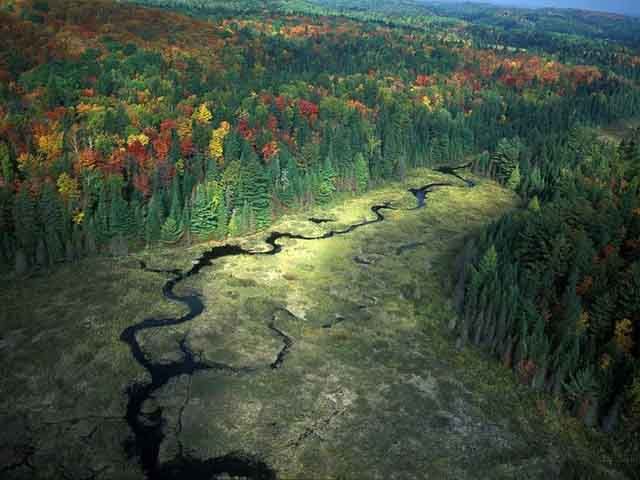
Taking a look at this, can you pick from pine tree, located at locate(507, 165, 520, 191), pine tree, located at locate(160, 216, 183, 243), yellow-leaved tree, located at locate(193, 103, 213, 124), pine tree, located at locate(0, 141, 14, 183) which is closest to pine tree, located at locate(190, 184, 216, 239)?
pine tree, located at locate(160, 216, 183, 243)

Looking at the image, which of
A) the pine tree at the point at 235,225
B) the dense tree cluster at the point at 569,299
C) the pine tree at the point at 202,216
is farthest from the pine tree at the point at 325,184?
the dense tree cluster at the point at 569,299

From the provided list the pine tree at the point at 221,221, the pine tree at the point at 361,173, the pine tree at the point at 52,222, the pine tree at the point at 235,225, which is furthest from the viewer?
the pine tree at the point at 361,173

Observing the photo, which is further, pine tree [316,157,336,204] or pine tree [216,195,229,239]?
pine tree [316,157,336,204]

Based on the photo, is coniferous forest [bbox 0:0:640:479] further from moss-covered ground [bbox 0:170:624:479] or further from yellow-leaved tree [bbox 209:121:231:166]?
yellow-leaved tree [bbox 209:121:231:166]

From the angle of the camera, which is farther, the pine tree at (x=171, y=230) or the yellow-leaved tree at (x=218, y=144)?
the yellow-leaved tree at (x=218, y=144)

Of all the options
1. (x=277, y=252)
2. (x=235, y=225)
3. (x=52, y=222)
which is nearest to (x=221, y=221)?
(x=235, y=225)

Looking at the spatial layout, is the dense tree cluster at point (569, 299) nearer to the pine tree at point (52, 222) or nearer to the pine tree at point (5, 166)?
the pine tree at point (52, 222)

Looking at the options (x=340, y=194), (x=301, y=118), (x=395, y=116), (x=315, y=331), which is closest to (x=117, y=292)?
(x=315, y=331)

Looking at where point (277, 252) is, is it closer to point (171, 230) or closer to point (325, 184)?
point (171, 230)

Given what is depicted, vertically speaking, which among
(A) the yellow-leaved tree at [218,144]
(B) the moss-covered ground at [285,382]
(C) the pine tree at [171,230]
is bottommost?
(B) the moss-covered ground at [285,382]

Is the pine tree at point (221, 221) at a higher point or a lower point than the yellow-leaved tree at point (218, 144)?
lower
